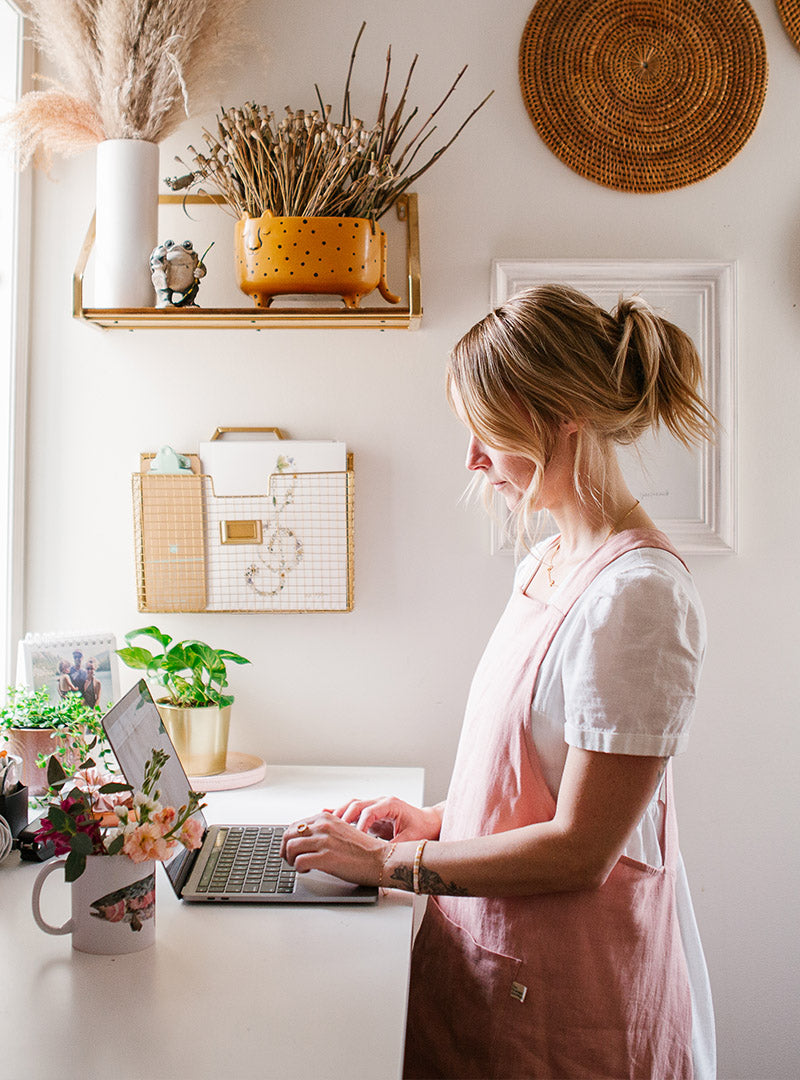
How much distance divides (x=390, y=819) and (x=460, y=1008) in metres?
0.28

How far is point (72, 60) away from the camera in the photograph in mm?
1652

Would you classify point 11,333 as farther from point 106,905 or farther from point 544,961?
point 544,961

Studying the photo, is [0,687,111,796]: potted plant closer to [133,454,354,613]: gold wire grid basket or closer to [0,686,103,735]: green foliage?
[0,686,103,735]: green foliage

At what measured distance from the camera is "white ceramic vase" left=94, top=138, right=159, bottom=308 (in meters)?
1.67

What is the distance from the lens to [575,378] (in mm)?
1126

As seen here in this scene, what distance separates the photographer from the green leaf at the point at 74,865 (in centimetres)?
100

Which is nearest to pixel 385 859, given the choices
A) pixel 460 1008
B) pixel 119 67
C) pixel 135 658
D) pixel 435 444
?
pixel 460 1008

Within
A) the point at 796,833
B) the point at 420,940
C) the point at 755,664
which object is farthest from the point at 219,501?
the point at 796,833

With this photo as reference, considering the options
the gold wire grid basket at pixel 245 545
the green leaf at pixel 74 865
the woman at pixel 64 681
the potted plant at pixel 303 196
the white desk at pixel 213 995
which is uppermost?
the potted plant at pixel 303 196

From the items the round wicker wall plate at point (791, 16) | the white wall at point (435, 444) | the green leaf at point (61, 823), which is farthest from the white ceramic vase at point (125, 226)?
the round wicker wall plate at point (791, 16)

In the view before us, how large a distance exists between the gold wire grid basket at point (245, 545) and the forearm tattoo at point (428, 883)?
73cm

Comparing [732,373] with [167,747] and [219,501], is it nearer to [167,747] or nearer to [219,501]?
[219,501]

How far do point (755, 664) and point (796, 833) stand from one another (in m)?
0.33

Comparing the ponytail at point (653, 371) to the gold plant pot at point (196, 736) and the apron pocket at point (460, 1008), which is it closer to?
the apron pocket at point (460, 1008)
